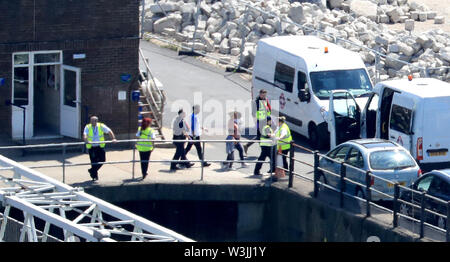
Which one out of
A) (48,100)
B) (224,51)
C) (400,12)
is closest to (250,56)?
(224,51)

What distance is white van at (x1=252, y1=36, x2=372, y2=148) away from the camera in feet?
98.3

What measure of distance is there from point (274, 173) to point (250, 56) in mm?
11536

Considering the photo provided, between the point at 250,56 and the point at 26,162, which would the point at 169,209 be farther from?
the point at 250,56

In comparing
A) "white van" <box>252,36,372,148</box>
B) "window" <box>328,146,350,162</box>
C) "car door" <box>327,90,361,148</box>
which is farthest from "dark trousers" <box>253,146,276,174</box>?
"white van" <box>252,36,372,148</box>

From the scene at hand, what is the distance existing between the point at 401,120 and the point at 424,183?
13.4 ft

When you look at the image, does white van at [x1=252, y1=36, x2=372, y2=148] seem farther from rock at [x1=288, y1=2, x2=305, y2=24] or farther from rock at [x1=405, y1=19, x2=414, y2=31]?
rock at [x1=405, y1=19, x2=414, y2=31]

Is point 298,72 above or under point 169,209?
above

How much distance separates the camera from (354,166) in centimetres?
2491

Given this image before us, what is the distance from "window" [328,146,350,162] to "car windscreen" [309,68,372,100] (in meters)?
4.56

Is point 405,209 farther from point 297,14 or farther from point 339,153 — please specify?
point 297,14

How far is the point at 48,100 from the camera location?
3016cm

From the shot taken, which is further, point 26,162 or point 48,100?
point 48,100
